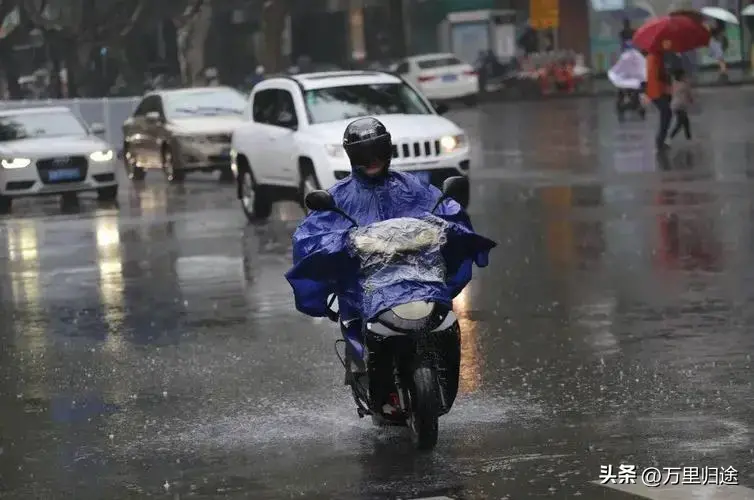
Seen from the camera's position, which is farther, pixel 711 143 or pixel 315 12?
pixel 315 12

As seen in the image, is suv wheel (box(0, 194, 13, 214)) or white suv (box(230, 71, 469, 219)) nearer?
white suv (box(230, 71, 469, 219))

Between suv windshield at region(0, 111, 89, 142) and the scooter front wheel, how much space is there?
2041 cm

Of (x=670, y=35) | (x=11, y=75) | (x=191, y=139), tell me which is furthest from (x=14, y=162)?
(x=11, y=75)

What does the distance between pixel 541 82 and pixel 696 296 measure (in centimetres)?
4600

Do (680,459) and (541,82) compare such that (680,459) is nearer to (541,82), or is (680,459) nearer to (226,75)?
(541,82)

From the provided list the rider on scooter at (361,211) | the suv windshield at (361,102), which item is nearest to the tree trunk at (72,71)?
the suv windshield at (361,102)

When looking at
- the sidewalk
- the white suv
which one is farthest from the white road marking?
the sidewalk

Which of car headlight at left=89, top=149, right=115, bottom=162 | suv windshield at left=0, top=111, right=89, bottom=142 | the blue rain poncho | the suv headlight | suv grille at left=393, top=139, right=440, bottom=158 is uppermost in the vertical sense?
the blue rain poncho

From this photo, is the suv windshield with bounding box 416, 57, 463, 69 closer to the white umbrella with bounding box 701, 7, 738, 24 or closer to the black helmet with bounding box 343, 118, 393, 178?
the white umbrella with bounding box 701, 7, 738, 24

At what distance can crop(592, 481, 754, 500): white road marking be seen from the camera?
7.05 meters

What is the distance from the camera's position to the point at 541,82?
5888 centimetres

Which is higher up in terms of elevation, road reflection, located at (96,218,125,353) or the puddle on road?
the puddle on road

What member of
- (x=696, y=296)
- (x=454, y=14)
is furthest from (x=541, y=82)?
(x=696, y=296)

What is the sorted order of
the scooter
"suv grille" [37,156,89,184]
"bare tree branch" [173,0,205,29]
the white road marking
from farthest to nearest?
"bare tree branch" [173,0,205,29] < "suv grille" [37,156,89,184] < the scooter < the white road marking
